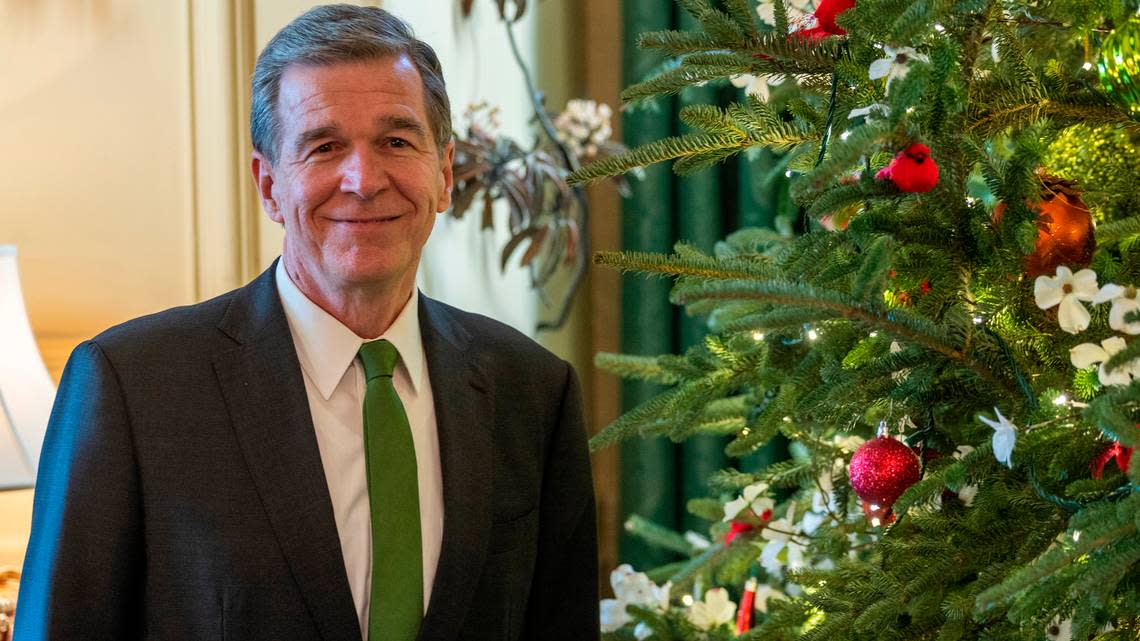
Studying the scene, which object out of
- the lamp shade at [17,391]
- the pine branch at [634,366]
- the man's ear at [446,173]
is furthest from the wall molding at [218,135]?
the man's ear at [446,173]

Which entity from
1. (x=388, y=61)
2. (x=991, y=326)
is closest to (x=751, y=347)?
(x=991, y=326)

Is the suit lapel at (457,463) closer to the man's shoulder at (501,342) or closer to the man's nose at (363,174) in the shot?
the man's shoulder at (501,342)

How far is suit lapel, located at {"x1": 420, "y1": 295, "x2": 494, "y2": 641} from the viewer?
3.97ft

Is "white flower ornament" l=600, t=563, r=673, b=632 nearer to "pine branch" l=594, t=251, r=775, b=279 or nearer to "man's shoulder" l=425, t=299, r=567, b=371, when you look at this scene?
"man's shoulder" l=425, t=299, r=567, b=371

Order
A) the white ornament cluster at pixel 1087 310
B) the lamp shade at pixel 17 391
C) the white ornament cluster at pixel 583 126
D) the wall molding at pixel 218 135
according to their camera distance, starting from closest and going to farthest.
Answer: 1. the white ornament cluster at pixel 1087 310
2. the lamp shade at pixel 17 391
3. the wall molding at pixel 218 135
4. the white ornament cluster at pixel 583 126

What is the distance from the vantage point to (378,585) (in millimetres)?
1176

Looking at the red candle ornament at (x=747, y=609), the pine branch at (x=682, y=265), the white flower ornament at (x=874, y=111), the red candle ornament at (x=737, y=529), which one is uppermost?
the white flower ornament at (x=874, y=111)

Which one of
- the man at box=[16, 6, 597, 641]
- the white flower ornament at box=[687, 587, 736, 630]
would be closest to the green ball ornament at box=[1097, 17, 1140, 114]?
the man at box=[16, 6, 597, 641]

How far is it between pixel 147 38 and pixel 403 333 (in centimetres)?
110

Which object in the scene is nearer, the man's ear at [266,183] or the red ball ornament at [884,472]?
the red ball ornament at [884,472]

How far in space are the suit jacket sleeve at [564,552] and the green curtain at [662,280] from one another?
48.6 inches

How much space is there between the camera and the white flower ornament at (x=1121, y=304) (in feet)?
3.05

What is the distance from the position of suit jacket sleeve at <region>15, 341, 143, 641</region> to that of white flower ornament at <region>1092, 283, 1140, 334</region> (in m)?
0.91

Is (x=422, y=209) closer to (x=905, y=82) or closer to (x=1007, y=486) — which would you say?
(x=905, y=82)
